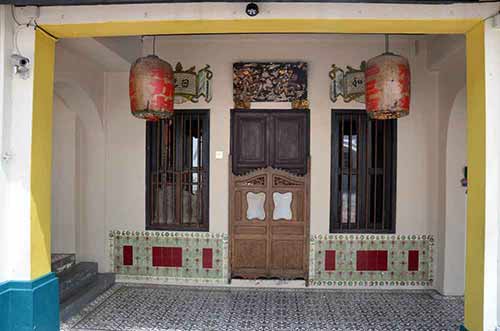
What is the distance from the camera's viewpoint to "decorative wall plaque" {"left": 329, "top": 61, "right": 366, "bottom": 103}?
529 cm

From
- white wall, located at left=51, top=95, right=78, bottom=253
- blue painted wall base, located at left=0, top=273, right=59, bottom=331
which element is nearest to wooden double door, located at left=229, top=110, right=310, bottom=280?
white wall, located at left=51, top=95, right=78, bottom=253

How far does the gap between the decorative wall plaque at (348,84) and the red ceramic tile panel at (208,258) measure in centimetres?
259

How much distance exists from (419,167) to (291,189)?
171 cm

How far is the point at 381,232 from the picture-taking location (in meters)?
5.34

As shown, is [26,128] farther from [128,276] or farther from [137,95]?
[128,276]

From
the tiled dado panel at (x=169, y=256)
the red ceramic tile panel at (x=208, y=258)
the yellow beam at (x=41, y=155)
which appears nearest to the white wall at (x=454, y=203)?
the tiled dado panel at (x=169, y=256)

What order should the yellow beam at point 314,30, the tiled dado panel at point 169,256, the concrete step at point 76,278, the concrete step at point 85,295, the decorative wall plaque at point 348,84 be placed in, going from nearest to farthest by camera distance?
the yellow beam at point 314,30 < the concrete step at point 85,295 < the concrete step at point 76,278 < the decorative wall plaque at point 348,84 < the tiled dado panel at point 169,256

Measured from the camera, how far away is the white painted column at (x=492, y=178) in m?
3.08

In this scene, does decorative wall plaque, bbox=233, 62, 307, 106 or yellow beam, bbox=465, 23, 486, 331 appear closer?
yellow beam, bbox=465, 23, 486, 331

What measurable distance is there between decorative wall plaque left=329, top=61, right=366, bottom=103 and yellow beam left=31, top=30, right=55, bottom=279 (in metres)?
3.36

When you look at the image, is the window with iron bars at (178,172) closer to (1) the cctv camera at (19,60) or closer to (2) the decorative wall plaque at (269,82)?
(2) the decorative wall plaque at (269,82)

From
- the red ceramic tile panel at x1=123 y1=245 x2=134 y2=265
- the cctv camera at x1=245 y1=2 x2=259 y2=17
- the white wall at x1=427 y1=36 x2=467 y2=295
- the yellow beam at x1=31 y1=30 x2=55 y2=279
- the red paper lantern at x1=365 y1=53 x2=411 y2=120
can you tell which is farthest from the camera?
the red ceramic tile panel at x1=123 y1=245 x2=134 y2=265

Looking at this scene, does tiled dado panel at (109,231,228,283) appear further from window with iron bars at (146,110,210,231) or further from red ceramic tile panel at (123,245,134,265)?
window with iron bars at (146,110,210,231)

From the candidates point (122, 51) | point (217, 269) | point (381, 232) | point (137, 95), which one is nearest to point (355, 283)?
point (381, 232)
